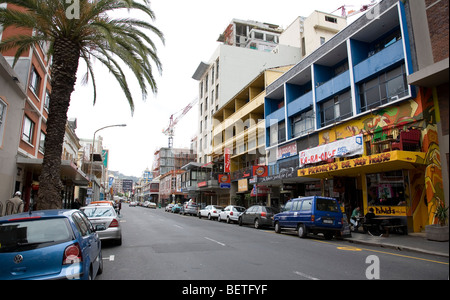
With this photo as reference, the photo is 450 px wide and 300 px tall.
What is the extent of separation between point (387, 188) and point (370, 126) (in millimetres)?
3918

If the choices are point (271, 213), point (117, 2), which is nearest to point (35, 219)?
point (117, 2)

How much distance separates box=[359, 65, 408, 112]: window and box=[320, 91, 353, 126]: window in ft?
3.88

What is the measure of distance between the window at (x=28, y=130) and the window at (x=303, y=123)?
65.4ft

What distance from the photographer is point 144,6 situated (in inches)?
525

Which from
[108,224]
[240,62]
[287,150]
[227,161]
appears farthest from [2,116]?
[240,62]

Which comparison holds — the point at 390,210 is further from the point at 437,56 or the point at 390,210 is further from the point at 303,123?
the point at 437,56

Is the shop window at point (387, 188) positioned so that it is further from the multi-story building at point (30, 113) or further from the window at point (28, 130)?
the window at point (28, 130)

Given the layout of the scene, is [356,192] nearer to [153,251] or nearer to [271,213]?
[271,213]

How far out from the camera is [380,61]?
18.3 m

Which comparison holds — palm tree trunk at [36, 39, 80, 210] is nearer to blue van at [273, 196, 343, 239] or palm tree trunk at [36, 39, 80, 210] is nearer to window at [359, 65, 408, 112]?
blue van at [273, 196, 343, 239]

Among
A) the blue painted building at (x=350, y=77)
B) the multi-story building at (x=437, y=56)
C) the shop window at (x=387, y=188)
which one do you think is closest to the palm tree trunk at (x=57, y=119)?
the multi-story building at (x=437, y=56)

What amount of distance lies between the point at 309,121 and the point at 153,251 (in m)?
18.9

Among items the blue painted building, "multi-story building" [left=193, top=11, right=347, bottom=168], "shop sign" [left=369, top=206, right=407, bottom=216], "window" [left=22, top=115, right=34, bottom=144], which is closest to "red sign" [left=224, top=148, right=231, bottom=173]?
"multi-story building" [left=193, top=11, right=347, bottom=168]

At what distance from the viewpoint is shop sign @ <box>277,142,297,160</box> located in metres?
26.7
